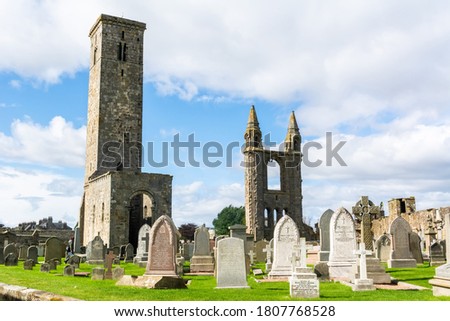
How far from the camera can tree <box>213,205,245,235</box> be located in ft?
277

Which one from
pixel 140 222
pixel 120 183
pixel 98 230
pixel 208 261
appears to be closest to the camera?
pixel 208 261

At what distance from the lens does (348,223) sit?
51.2 ft

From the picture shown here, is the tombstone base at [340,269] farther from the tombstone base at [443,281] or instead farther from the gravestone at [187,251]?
the gravestone at [187,251]


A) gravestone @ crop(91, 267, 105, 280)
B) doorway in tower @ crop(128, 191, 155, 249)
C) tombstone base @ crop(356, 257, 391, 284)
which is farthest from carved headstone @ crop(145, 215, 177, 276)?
doorway in tower @ crop(128, 191, 155, 249)

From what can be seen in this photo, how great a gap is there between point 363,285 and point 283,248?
4.02m

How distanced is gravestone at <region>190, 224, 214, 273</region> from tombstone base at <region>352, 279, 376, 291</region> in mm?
7971

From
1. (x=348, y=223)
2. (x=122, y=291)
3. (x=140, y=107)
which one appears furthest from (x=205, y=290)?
(x=140, y=107)

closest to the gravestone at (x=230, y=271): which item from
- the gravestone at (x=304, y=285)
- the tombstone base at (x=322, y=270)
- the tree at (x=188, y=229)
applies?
the gravestone at (x=304, y=285)

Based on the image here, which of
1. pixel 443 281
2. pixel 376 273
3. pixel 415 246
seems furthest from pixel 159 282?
→ pixel 415 246

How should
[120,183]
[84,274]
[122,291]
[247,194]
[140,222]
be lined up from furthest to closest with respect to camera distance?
[247,194] < [140,222] < [120,183] < [84,274] < [122,291]

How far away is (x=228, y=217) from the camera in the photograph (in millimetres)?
85875

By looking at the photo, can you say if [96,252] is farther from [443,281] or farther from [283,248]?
[443,281]

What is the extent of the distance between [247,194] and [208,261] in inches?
1249

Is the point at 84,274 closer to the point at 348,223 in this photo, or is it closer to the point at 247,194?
the point at 348,223
